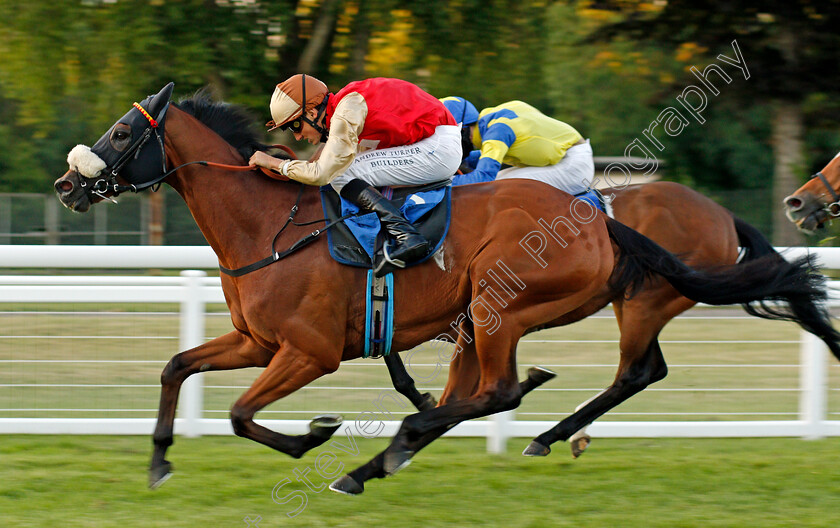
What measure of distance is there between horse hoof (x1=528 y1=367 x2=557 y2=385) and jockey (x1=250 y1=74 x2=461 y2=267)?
47.6 inches

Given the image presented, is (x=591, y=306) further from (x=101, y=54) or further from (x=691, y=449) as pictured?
(x=101, y=54)

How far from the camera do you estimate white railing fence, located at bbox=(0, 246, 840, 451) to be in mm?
4910

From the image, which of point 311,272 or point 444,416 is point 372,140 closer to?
point 311,272

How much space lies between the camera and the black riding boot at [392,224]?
3.72 m

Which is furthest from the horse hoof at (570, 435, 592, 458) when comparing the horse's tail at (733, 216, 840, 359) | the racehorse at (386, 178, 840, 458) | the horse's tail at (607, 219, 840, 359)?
the horse's tail at (733, 216, 840, 359)

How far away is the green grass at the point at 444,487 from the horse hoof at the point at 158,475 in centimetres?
6

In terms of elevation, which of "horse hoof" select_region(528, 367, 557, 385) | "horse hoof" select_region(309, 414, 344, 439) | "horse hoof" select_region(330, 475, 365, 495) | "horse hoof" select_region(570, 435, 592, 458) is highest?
"horse hoof" select_region(309, 414, 344, 439)

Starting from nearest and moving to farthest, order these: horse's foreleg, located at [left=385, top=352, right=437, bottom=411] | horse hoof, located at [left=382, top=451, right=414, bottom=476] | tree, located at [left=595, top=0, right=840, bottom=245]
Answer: horse hoof, located at [left=382, top=451, right=414, bottom=476]
horse's foreleg, located at [left=385, top=352, right=437, bottom=411]
tree, located at [left=595, top=0, right=840, bottom=245]

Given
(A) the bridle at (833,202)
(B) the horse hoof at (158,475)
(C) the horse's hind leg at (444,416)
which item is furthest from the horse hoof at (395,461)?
(A) the bridle at (833,202)

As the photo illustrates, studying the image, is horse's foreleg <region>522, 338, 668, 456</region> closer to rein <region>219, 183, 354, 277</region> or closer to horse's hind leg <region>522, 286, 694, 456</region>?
horse's hind leg <region>522, 286, 694, 456</region>

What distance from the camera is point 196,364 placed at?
397cm

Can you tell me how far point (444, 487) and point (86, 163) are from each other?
81.6 inches

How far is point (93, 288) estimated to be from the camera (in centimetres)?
493

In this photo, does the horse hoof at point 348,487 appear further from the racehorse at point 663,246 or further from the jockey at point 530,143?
the jockey at point 530,143
